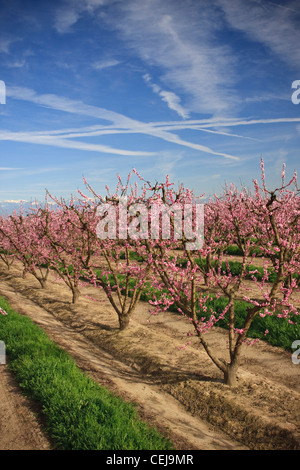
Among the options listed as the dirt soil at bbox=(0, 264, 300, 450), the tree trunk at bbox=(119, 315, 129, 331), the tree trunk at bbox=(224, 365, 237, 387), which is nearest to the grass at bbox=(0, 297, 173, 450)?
the dirt soil at bbox=(0, 264, 300, 450)

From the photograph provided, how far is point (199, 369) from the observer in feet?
26.4

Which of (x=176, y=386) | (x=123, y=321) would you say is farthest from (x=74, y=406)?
(x=123, y=321)

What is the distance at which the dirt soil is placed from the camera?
5539 mm

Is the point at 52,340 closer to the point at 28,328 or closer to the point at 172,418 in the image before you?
the point at 28,328

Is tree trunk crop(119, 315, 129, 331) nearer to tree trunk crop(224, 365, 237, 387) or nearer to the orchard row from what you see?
the orchard row

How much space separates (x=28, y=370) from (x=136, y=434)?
3410mm

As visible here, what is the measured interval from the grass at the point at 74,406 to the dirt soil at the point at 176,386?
0.25 m

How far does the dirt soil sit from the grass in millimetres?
248

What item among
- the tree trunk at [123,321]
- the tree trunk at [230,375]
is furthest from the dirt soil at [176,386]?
the tree trunk at [123,321]

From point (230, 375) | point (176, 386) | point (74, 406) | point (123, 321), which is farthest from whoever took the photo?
point (123, 321)

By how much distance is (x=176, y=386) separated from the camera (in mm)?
7266

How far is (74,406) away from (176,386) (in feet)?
7.94

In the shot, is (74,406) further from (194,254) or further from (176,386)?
(194,254)

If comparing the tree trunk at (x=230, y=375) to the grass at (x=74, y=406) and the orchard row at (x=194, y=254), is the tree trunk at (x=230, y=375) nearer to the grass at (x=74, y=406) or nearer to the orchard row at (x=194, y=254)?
the orchard row at (x=194, y=254)
